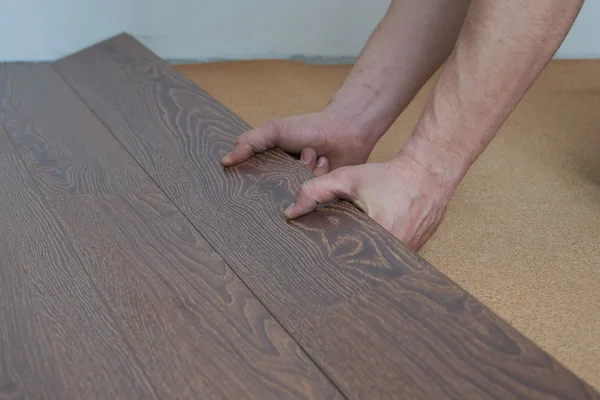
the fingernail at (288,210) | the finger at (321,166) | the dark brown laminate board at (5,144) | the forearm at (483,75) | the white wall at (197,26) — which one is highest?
the forearm at (483,75)

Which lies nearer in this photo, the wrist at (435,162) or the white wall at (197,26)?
the wrist at (435,162)

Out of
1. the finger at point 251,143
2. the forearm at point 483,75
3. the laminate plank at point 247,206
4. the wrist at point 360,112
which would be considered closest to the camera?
the laminate plank at point 247,206

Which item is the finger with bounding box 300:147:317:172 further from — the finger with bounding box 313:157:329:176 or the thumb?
the thumb

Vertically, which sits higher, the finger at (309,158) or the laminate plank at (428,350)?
the laminate plank at (428,350)

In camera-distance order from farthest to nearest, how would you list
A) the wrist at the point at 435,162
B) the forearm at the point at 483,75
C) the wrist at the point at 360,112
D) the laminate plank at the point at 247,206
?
the wrist at the point at 360,112, the wrist at the point at 435,162, the forearm at the point at 483,75, the laminate plank at the point at 247,206

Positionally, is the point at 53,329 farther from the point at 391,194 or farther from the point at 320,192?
the point at 391,194

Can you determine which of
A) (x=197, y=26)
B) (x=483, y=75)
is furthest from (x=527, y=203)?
(x=197, y=26)

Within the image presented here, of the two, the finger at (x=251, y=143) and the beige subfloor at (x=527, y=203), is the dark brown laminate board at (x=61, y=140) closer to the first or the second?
the finger at (x=251, y=143)

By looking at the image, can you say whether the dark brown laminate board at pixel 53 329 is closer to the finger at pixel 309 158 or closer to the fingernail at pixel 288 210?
the fingernail at pixel 288 210

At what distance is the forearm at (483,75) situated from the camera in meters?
1.16

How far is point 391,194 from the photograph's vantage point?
1234 mm

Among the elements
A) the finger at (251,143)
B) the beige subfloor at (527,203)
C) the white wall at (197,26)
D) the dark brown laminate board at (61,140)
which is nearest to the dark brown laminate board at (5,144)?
the dark brown laminate board at (61,140)

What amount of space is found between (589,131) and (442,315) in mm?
1436

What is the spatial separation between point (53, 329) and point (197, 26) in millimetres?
1913
